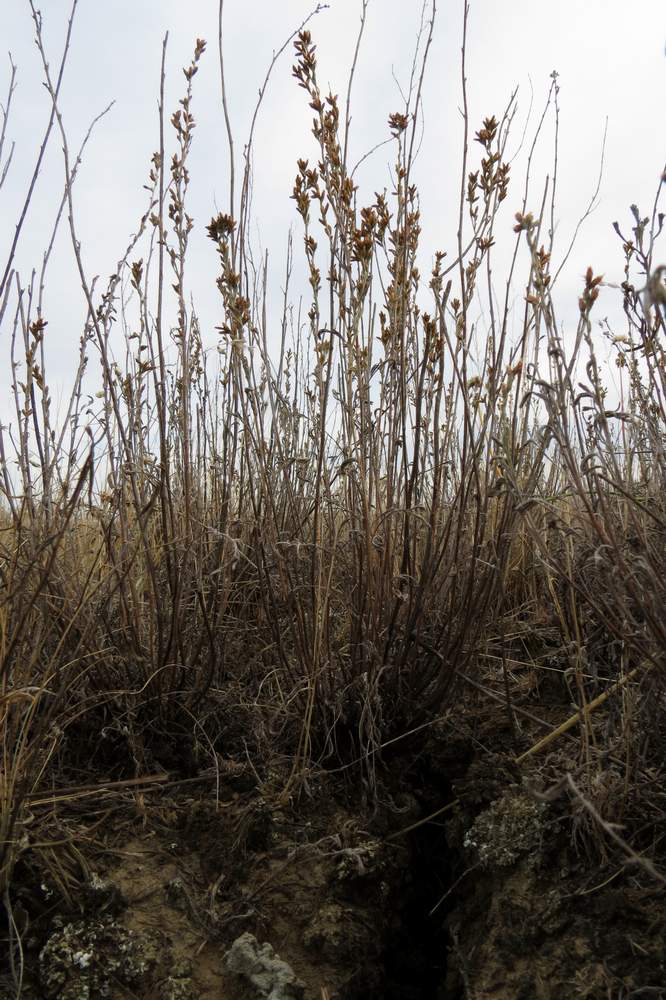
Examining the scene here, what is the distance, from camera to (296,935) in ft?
4.98

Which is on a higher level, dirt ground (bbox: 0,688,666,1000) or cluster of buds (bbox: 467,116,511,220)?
cluster of buds (bbox: 467,116,511,220)

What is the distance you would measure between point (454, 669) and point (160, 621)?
0.70 m

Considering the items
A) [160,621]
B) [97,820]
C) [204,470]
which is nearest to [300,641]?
[160,621]

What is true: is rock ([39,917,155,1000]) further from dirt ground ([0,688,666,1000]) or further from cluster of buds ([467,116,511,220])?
cluster of buds ([467,116,511,220])

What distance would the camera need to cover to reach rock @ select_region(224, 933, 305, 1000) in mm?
1390

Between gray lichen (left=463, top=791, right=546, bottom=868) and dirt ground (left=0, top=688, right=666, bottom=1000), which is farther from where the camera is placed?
gray lichen (left=463, top=791, right=546, bottom=868)

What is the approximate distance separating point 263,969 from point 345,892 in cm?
24

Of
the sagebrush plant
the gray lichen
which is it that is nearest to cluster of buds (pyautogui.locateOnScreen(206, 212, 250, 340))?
the sagebrush plant

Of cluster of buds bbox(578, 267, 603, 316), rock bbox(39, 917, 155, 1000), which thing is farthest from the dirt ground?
cluster of buds bbox(578, 267, 603, 316)

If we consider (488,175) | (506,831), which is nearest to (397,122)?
(488,175)

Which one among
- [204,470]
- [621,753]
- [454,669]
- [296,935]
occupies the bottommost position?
[296,935]

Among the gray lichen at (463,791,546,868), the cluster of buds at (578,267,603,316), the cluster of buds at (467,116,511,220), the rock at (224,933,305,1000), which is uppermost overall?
the cluster of buds at (467,116,511,220)

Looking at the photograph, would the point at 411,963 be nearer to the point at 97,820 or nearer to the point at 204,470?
the point at 97,820

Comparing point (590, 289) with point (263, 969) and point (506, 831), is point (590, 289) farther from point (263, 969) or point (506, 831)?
point (263, 969)
